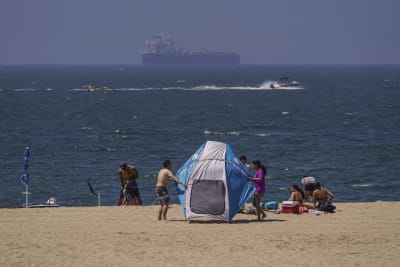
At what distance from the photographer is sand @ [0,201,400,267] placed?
18.3 metres

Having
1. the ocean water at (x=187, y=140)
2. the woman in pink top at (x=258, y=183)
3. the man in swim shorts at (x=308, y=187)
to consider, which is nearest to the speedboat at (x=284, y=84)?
the ocean water at (x=187, y=140)

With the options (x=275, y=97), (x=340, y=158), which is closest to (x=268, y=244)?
(x=340, y=158)

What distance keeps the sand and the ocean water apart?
43.6ft

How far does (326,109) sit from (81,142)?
39.9 m

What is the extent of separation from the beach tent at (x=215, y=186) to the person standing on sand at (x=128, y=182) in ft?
10.3

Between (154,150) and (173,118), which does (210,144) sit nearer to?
(154,150)

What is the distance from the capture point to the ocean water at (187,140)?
41.2 m

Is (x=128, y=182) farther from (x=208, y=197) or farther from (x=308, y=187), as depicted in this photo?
(x=308, y=187)

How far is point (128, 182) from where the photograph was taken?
25.4 metres

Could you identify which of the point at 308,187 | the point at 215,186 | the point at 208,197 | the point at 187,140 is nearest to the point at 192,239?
the point at 208,197

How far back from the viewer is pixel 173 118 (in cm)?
8412

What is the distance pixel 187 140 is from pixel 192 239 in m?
42.2

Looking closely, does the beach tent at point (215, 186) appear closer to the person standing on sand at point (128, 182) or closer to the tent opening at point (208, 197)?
the tent opening at point (208, 197)

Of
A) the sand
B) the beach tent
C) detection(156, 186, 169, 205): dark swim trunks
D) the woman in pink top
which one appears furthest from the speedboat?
detection(156, 186, 169, 205): dark swim trunks
